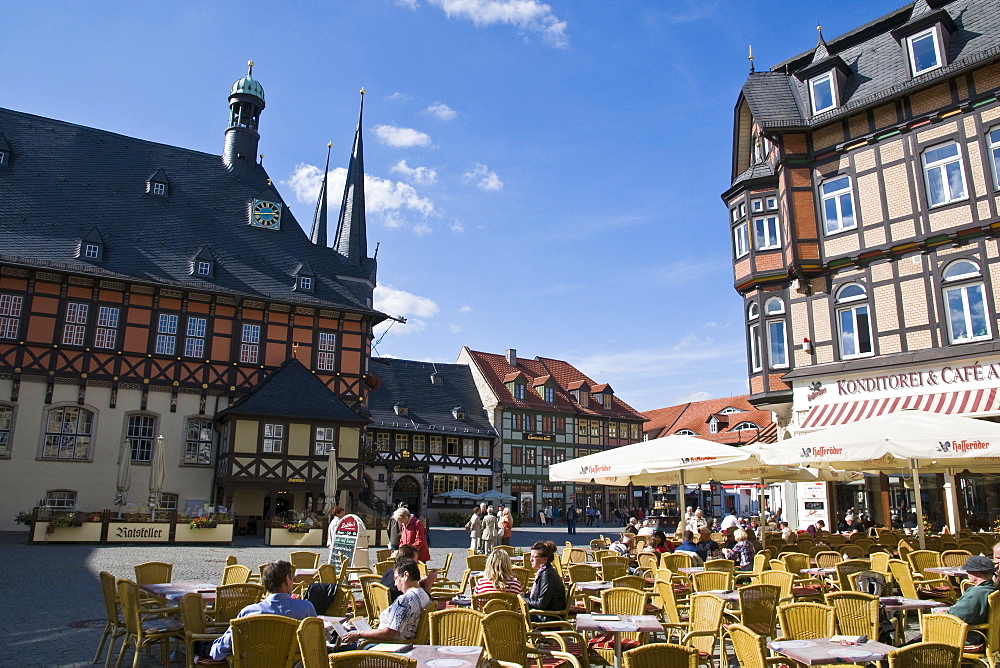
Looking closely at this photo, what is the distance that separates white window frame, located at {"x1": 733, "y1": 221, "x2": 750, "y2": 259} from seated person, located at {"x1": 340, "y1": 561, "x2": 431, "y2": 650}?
16963 millimetres

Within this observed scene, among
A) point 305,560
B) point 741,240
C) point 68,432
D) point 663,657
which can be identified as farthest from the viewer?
point 68,432

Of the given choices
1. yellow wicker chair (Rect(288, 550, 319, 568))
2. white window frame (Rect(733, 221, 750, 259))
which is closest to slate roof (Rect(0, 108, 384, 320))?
white window frame (Rect(733, 221, 750, 259))

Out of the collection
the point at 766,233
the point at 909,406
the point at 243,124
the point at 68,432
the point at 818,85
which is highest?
the point at 243,124

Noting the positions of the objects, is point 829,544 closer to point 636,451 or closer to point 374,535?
point 636,451

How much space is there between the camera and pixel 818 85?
20.0 meters

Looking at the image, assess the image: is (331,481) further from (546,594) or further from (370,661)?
(370,661)

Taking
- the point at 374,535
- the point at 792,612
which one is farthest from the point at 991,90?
the point at 374,535

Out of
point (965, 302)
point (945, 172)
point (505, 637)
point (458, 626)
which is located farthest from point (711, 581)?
point (945, 172)

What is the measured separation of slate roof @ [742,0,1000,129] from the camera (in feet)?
57.0

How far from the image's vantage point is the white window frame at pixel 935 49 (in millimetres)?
17641

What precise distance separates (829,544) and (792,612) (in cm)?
825

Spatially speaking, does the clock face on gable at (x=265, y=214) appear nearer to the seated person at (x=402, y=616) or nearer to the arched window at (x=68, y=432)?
the arched window at (x=68, y=432)

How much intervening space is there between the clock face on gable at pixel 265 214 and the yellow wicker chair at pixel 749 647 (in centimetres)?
3278

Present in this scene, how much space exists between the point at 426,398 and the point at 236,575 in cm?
3673
